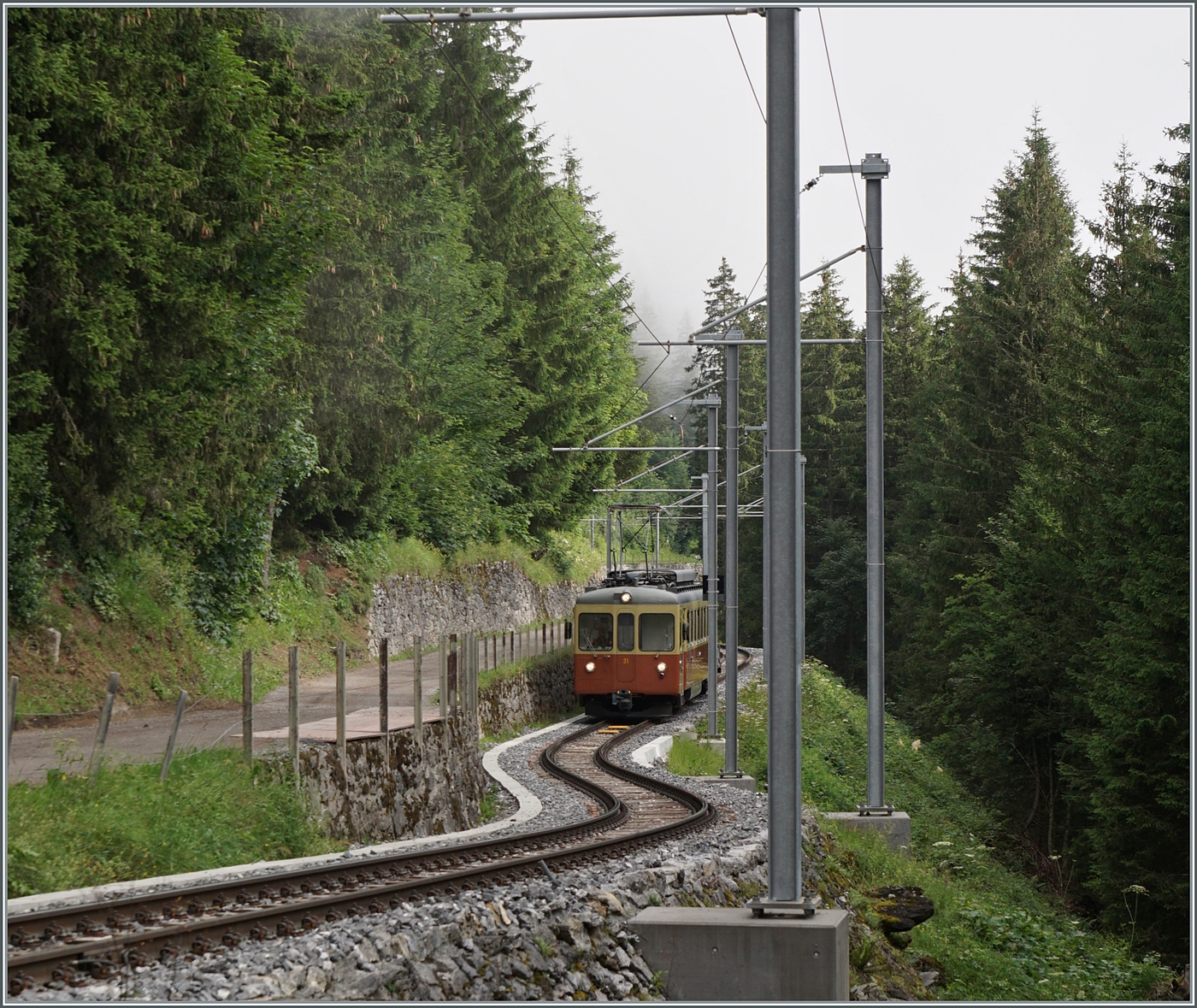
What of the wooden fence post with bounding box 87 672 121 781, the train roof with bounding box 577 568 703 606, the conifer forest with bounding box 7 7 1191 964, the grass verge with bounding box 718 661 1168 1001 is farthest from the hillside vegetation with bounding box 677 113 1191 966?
the wooden fence post with bounding box 87 672 121 781

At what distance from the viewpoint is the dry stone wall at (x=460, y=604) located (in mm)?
29984

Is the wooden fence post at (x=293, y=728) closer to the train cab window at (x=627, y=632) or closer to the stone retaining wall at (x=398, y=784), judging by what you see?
the stone retaining wall at (x=398, y=784)

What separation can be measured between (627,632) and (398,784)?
12.6 meters

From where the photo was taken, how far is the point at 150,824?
9.85 m

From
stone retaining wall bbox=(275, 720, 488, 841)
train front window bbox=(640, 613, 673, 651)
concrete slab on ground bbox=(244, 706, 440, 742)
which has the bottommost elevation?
stone retaining wall bbox=(275, 720, 488, 841)

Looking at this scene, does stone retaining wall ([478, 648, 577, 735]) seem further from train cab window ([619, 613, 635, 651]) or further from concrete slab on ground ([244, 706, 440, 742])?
concrete slab on ground ([244, 706, 440, 742])

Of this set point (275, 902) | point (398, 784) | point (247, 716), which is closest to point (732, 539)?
point (398, 784)

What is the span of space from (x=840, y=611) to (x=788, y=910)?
5024 centimetres

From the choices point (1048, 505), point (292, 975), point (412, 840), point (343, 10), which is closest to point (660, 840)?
point (412, 840)

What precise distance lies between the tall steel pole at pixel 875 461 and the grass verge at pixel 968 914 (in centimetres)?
141

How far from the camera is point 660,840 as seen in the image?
39.6 ft

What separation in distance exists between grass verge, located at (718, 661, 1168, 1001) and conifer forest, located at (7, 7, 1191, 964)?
1947 millimetres

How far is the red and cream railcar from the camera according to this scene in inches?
1047

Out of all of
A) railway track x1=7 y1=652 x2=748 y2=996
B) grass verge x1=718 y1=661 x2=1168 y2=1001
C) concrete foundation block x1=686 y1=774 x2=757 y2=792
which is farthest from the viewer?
concrete foundation block x1=686 y1=774 x2=757 y2=792
